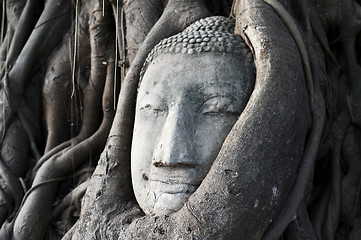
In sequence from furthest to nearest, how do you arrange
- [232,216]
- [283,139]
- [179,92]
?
[179,92] → [283,139] → [232,216]

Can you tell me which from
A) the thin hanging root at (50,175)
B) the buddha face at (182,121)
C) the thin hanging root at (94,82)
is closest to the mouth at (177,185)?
the buddha face at (182,121)

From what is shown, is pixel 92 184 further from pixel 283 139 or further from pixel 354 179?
pixel 354 179

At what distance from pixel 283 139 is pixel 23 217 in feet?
4.31

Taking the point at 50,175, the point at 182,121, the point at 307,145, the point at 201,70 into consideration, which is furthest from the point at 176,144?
the point at 50,175

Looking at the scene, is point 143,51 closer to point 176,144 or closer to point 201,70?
point 201,70

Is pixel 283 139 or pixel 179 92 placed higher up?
pixel 179 92

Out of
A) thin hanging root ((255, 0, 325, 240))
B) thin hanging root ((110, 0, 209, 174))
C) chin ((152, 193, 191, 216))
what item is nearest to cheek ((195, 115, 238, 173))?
chin ((152, 193, 191, 216))

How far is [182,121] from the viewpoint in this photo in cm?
134

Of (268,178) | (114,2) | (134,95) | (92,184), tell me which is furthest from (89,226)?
(114,2)

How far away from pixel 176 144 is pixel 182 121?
0.26ft

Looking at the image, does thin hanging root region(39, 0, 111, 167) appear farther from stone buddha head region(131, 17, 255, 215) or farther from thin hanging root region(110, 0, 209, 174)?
stone buddha head region(131, 17, 255, 215)

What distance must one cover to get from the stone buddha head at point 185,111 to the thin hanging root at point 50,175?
694 millimetres

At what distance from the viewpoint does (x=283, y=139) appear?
4.14 feet

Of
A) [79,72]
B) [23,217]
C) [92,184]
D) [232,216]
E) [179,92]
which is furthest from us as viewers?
[79,72]
